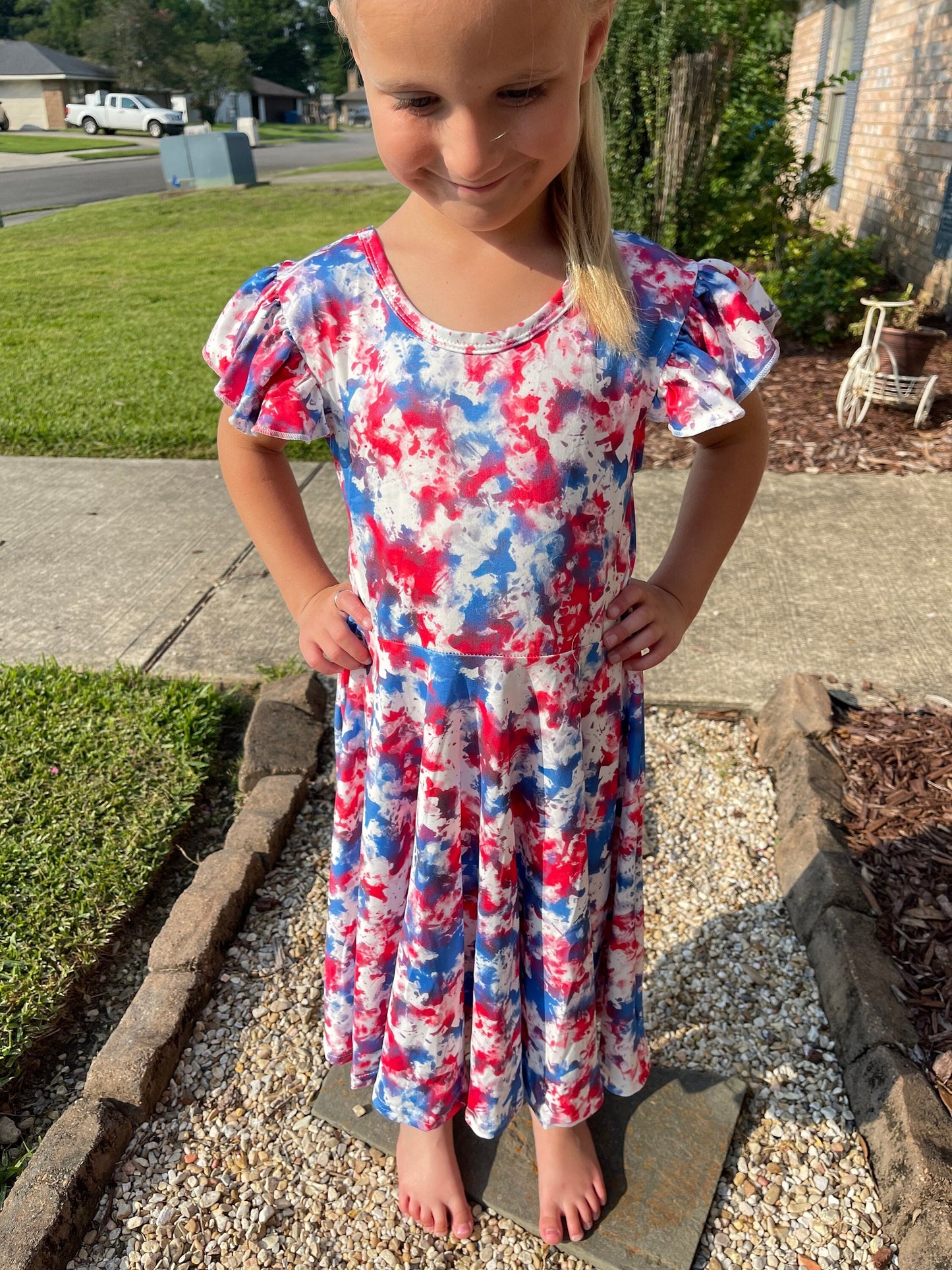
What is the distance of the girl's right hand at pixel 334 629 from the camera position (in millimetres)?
1407

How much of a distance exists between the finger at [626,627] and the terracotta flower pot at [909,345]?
177 inches

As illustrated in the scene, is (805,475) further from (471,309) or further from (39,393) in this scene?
(39,393)

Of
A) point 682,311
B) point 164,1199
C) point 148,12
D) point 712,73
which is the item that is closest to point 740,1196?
point 164,1199

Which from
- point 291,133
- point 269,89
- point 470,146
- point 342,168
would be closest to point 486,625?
point 470,146

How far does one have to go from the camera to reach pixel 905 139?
8.52 m

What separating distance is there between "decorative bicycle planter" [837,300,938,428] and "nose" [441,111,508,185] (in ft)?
14.8

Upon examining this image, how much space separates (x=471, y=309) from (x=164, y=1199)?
4.97 feet

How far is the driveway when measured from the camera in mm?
17812

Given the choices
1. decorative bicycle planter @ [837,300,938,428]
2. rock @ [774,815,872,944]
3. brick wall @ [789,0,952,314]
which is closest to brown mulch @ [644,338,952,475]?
decorative bicycle planter @ [837,300,938,428]

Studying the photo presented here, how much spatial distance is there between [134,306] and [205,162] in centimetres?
1280

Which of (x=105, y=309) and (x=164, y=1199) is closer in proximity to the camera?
(x=164, y=1199)

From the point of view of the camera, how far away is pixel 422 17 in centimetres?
97

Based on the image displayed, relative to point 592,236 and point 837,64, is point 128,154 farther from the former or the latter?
point 592,236

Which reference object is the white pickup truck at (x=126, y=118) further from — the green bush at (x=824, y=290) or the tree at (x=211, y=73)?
the green bush at (x=824, y=290)
